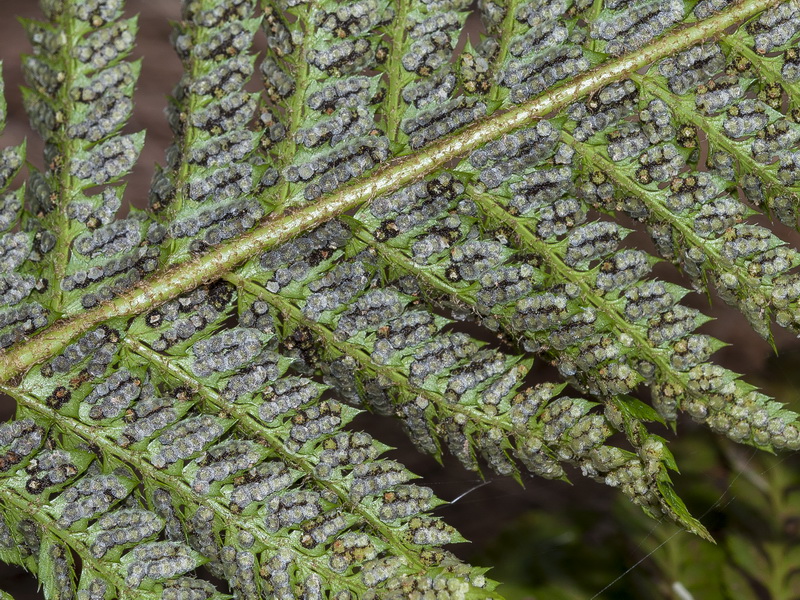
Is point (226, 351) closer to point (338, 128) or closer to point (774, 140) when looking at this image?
point (338, 128)

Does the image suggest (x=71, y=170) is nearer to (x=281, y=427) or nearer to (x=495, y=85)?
(x=281, y=427)

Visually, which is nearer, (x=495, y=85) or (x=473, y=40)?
(x=495, y=85)

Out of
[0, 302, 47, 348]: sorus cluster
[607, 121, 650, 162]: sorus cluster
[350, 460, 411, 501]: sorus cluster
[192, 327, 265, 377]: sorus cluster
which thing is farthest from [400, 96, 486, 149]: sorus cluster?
[0, 302, 47, 348]: sorus cluster

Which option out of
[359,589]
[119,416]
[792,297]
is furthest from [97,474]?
[792,297]

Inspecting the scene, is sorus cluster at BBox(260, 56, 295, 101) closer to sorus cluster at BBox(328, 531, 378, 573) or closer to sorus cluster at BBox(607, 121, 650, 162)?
sorus cluster at BBox(607, 121, 650, 162)

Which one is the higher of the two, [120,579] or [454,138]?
[454,138]

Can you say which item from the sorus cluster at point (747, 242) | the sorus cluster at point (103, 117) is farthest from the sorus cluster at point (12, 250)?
the sorus cluster at point (747, 242)

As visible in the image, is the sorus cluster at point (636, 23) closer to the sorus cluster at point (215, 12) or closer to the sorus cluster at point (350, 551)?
the sorus cluster at point (215, 12)
